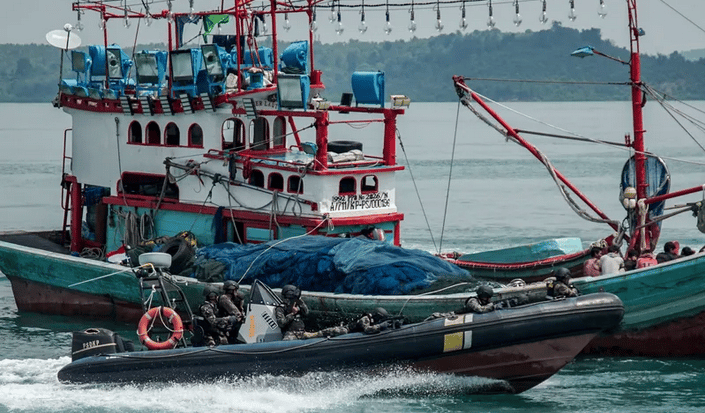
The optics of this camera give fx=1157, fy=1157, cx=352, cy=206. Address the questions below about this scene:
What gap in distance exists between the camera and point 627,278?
60.5 feet

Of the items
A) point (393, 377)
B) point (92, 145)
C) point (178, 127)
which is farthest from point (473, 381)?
point (92, 145)

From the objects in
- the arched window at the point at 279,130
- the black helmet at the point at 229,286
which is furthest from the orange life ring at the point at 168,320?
the arched window at the point at 279,130

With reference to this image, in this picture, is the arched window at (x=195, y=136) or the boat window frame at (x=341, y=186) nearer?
the boat window frame at (x=341, y=186)

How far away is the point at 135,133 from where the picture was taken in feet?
79.4

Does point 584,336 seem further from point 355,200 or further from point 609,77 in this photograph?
point 609,77

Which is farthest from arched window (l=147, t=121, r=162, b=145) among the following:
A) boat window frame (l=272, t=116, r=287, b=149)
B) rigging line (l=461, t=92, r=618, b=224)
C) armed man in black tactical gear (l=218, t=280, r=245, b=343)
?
armed man in black tactical gear (l=218, t=280, r=245, b=343)

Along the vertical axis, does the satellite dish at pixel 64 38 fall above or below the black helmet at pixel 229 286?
above

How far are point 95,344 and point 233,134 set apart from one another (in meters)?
7.13

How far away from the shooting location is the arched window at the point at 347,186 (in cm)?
2170

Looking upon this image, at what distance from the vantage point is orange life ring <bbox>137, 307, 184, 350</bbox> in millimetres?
17359

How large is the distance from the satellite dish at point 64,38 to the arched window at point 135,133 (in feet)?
9.25

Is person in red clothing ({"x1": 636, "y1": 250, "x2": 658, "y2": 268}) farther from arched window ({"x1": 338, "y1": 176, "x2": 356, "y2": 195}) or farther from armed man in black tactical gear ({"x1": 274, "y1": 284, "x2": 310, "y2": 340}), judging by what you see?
armed man in black tactical gear ({"x1": 274, "y1": 284, "x2": 310, "y2": 340})

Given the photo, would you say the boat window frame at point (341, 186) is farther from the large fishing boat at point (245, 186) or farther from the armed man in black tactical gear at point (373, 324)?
the armed man in black tactical gear at point (373, 324)

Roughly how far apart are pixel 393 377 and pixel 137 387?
3.78m
